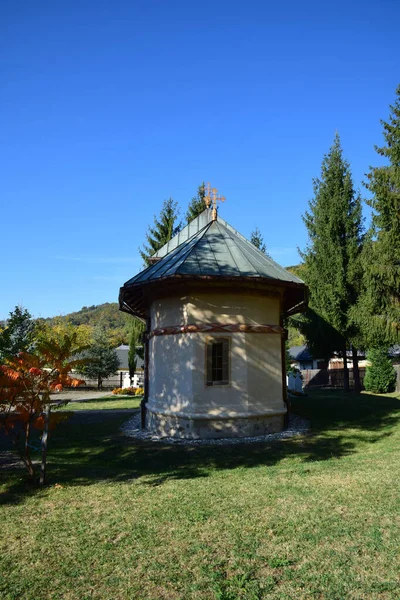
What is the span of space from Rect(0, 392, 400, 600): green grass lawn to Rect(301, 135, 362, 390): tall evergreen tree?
16.1 meters

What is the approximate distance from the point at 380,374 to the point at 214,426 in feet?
60.9

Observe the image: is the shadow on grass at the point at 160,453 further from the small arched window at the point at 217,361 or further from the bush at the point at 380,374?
the bush at the point at 380,374

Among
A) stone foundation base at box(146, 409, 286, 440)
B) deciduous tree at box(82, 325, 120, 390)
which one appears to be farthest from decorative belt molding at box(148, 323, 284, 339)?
deciduous tree at box(82, 325, 120, 390)

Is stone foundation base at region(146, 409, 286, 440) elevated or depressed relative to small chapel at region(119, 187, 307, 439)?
depressed

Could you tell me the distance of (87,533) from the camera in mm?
4812

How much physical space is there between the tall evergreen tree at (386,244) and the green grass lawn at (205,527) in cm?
1136

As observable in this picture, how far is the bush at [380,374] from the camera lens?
2595cm

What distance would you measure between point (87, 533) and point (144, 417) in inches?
323

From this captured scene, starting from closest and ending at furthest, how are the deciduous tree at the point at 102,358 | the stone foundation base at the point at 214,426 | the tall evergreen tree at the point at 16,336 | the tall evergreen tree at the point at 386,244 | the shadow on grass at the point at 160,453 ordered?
the shadow on grass at the point at 160,453
the stone foundation base at the point at 214,426
the tall evergreen tree at the point at 16,336
the tall evergreen tree at the point at 386,244
the deciduous tree at the point at 102,358

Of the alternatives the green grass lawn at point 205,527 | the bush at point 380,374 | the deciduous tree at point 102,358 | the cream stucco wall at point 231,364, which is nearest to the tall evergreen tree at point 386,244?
the bush at point 380,374

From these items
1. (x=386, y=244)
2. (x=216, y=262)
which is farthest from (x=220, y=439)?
(x=386, y=244)

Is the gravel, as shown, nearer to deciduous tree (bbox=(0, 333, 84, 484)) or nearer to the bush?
deciduous tree (bbox=(0, 333, 84, 484))

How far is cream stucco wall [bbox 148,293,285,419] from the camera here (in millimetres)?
10953

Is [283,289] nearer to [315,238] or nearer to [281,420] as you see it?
[281,420]
